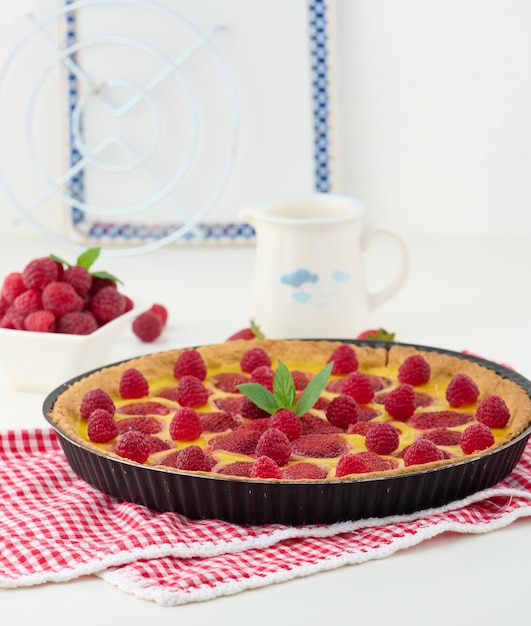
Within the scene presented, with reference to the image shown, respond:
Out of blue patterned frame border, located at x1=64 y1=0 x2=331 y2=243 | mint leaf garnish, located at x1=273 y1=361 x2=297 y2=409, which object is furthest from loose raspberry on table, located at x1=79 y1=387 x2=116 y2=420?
blue patterned frame border, located at x1=64 y1=0 x2=331 y2=243

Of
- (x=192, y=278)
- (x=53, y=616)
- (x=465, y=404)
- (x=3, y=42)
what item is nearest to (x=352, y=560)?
(x=53, y=616)

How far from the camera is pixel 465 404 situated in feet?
4.52

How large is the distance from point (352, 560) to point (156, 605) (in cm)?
19

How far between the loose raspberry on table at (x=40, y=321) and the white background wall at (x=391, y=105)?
3.55 feet

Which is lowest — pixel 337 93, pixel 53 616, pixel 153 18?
pixel 53 616

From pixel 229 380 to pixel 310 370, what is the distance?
0.41 ft

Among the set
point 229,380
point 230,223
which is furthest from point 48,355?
point 230,223

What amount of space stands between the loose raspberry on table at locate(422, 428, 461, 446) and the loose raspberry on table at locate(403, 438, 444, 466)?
87mm

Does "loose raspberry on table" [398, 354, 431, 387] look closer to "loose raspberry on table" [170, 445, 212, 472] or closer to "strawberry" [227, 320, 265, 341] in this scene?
"strawberry" [227, 320, 265, 341]

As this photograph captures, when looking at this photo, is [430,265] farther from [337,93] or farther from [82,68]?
[82,68]

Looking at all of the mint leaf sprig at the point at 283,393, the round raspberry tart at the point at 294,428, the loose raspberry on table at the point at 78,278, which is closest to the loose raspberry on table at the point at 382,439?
the round raspberry tart at the point at 294,428

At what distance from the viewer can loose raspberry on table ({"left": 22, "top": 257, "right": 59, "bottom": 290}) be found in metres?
1.60

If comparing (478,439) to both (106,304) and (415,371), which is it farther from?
(106,304)

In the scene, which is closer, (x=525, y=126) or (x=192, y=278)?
(x=192, y=278)
